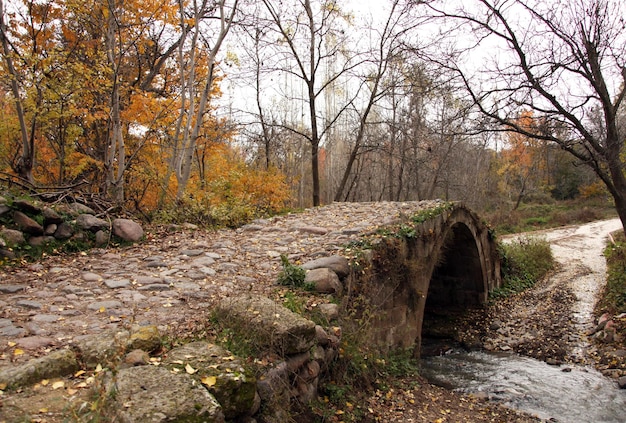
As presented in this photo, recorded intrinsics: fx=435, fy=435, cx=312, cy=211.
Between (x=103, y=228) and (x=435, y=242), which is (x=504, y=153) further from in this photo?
(x=103, y=228)

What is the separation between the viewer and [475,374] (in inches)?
307

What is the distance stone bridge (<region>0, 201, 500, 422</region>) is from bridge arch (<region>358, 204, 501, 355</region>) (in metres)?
0.04

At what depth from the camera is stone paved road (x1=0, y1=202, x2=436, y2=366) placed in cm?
360

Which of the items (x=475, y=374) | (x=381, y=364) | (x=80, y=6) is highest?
(x=80, y=6)

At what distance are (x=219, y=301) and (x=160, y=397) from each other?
1676mm

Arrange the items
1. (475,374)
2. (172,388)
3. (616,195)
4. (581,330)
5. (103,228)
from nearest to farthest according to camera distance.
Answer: (172,388), (103,228), (475,374), (616,195), (581,330)

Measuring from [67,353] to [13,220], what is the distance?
3594 mm

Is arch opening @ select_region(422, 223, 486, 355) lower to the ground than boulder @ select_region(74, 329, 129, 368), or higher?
lower

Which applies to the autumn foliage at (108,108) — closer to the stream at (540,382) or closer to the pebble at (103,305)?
the pebble at (103,305)

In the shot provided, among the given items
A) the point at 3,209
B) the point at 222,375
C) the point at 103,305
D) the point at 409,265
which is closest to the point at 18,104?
the point at 3,209

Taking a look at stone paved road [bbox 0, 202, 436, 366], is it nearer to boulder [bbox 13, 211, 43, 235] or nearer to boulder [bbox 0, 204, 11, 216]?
boulder [bbox 13, 211, 43, 235]

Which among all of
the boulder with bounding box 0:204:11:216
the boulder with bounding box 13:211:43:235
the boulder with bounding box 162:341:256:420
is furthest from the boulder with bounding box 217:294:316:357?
the boulder with bounding box 0:204:11:216

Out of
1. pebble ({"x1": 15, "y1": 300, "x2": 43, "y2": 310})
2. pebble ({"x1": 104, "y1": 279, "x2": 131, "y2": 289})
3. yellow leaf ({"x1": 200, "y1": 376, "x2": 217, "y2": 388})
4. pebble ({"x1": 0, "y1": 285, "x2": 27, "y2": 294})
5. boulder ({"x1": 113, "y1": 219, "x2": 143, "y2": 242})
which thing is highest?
boulder ({"x1": 113, "y1": 219, "x2": 143, "y2": 242})

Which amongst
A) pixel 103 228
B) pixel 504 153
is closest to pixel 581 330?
pixel 103 228
